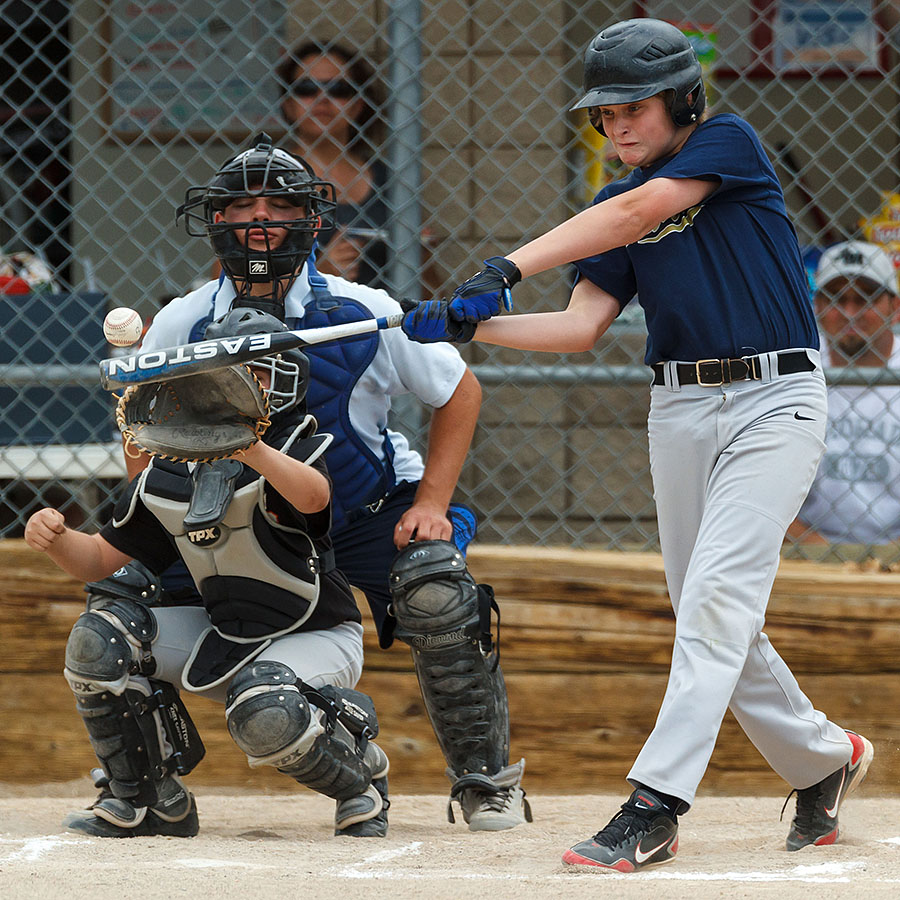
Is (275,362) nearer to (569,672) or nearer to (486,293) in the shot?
(486,293)

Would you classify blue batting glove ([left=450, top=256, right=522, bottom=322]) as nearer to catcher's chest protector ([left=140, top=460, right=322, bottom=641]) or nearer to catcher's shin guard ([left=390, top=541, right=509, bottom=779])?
catcher's chest protector ([left=140, top=460, right=322, bottom=641])

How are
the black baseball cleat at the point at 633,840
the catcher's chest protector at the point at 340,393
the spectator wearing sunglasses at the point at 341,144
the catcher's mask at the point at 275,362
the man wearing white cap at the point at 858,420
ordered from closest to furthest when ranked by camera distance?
the black baseball cleat at the point at 633,840, the catcher's mask at the point at 275,362, the catcher's chest protector at the point at 340,393, the man wearing white cap at the point at 858,420, the spectator wearing sunglasses at the point at 341,144

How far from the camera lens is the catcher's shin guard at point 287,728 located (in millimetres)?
2939

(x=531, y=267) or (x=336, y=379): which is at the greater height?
(x=531, y=267)

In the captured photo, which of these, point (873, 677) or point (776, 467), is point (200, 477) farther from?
point (873, 677)

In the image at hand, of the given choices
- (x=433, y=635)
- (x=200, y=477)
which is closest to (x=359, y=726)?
(x=433, y=635)

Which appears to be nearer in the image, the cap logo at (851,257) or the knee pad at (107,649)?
the knee pad at (107,649)

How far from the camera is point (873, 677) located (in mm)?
3842

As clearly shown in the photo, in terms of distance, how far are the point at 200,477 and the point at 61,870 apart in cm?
87

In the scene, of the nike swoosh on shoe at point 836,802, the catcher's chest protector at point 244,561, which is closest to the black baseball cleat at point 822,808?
the nike swoosh on shoe at point 836,802

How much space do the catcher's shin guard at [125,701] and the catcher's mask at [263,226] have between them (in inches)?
31.2

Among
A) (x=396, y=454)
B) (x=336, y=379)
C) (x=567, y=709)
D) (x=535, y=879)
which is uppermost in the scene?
(x=336, y=379)

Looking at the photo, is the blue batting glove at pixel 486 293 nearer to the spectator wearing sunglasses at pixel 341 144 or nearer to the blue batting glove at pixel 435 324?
the blue batting glove at pixel 435 324

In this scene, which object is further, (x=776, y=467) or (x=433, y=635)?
(x=433, y=635)
